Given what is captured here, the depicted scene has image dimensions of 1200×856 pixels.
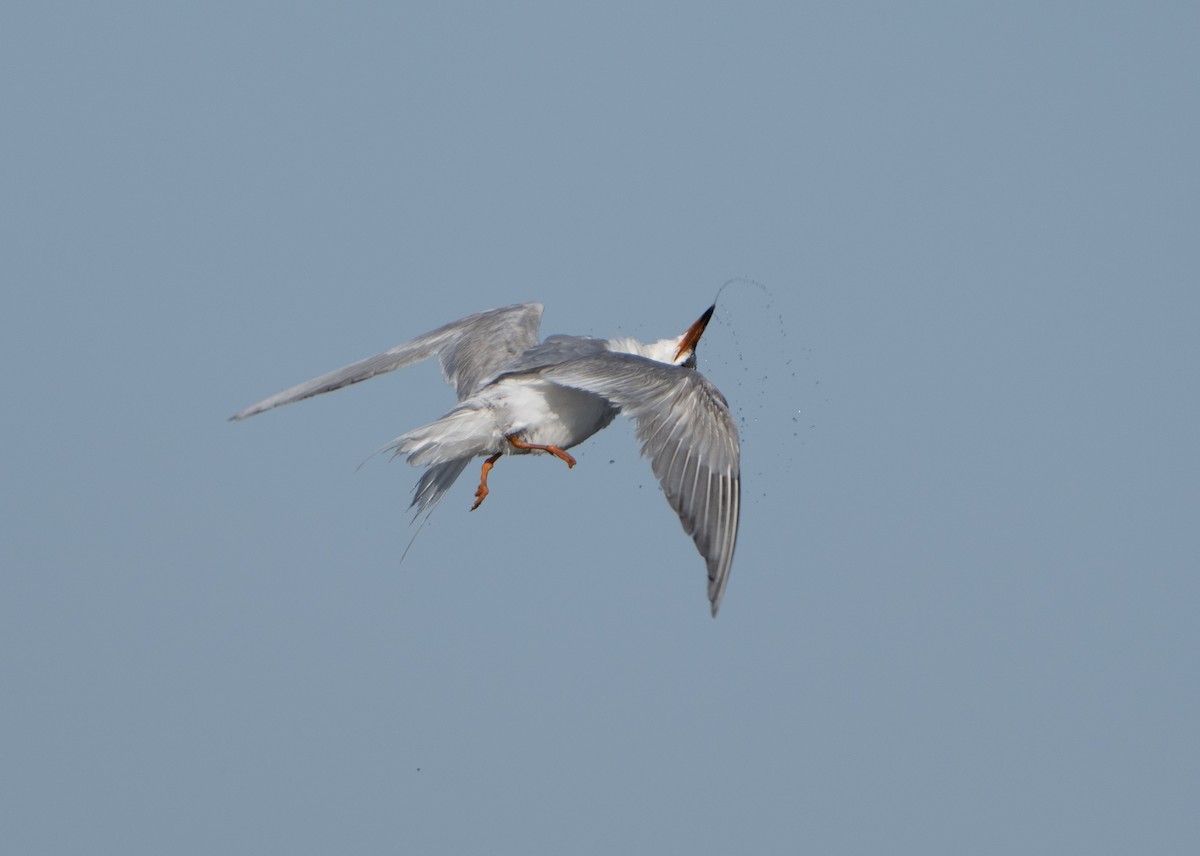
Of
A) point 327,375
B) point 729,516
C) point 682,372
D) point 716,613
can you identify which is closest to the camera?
point 716,613

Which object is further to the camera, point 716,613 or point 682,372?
point 682,372

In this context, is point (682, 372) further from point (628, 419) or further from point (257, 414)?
point (257, 414)

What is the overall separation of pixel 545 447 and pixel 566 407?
0.39 m

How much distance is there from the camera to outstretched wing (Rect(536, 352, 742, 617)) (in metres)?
12.7

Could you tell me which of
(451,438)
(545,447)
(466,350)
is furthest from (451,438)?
(466,350)

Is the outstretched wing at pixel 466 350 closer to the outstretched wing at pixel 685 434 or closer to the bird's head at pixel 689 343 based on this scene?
the bird's head at pixel 689 343

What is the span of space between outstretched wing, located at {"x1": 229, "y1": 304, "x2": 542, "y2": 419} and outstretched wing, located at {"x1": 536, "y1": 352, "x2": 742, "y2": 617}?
2.63 meters

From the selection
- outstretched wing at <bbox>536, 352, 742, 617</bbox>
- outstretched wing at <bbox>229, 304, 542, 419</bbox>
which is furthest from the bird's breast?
outstretched wing at <bbox>229, 304, 542, 419</bbox>

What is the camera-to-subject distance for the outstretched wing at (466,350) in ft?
54.5

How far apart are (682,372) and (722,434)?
2.12 feet

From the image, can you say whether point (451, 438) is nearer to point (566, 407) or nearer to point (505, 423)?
point (505, 423)

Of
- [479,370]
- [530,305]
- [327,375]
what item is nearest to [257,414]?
[327,375]

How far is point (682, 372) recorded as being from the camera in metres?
13.9

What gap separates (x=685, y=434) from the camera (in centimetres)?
1349
